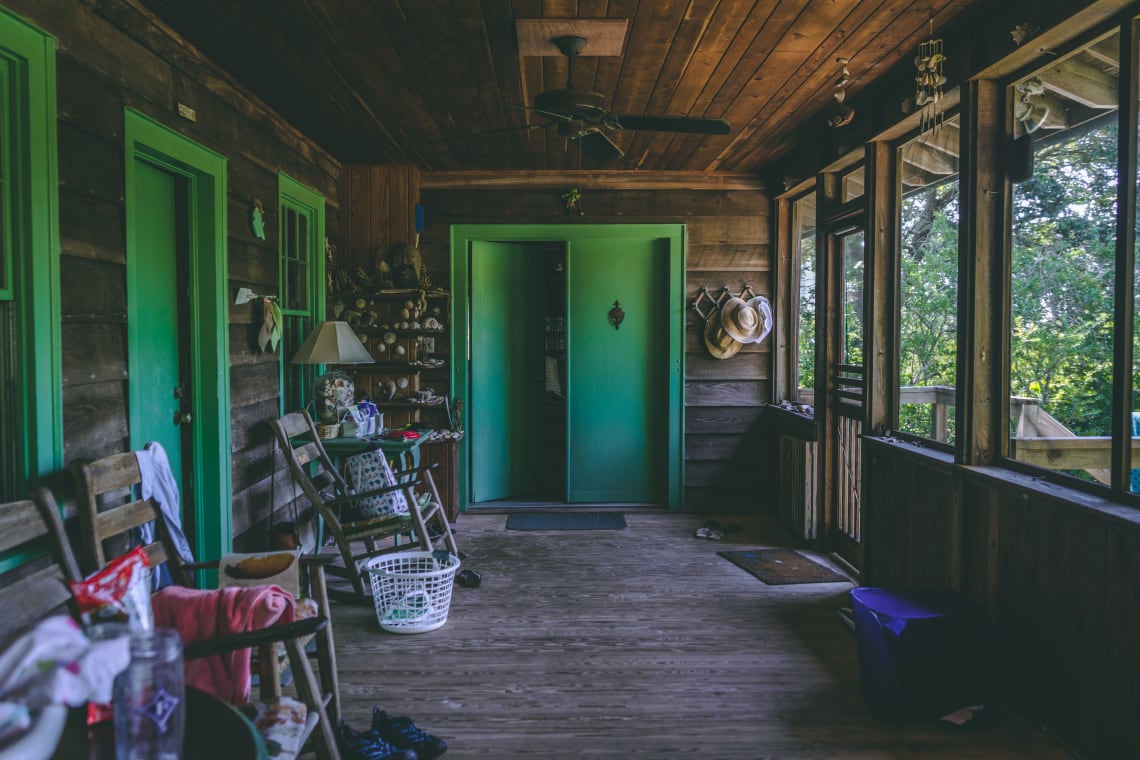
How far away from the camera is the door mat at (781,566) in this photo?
161 inches

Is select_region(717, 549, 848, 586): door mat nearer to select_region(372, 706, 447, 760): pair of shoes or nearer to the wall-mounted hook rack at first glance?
select_region(372, 706, 447, 760): pair of shoes

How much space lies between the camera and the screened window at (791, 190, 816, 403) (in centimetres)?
507

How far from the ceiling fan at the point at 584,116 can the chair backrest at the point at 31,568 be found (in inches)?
90.0

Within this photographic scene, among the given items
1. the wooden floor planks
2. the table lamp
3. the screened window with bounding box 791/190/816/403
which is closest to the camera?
the wooden floor planks

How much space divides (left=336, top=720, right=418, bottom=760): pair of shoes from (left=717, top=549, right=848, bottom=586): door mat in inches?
94.7

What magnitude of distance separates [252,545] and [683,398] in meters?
3.23

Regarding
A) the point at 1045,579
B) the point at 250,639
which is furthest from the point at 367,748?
the point at 1045,579

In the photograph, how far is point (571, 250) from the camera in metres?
5.67

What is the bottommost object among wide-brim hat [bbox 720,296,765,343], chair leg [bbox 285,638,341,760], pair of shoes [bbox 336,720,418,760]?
pair of shoes [bbox 336,720,418,760]

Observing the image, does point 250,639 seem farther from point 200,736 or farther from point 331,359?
point 331,359

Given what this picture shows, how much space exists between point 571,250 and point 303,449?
8.80 ft

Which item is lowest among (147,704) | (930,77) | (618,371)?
(147,704)

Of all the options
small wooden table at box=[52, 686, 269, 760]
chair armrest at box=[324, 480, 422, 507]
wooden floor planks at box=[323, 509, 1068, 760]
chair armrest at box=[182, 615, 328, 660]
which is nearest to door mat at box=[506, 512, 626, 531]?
wooden floor planks at box=[323, 509, 1068, 760]

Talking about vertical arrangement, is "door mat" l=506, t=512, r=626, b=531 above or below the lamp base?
below
